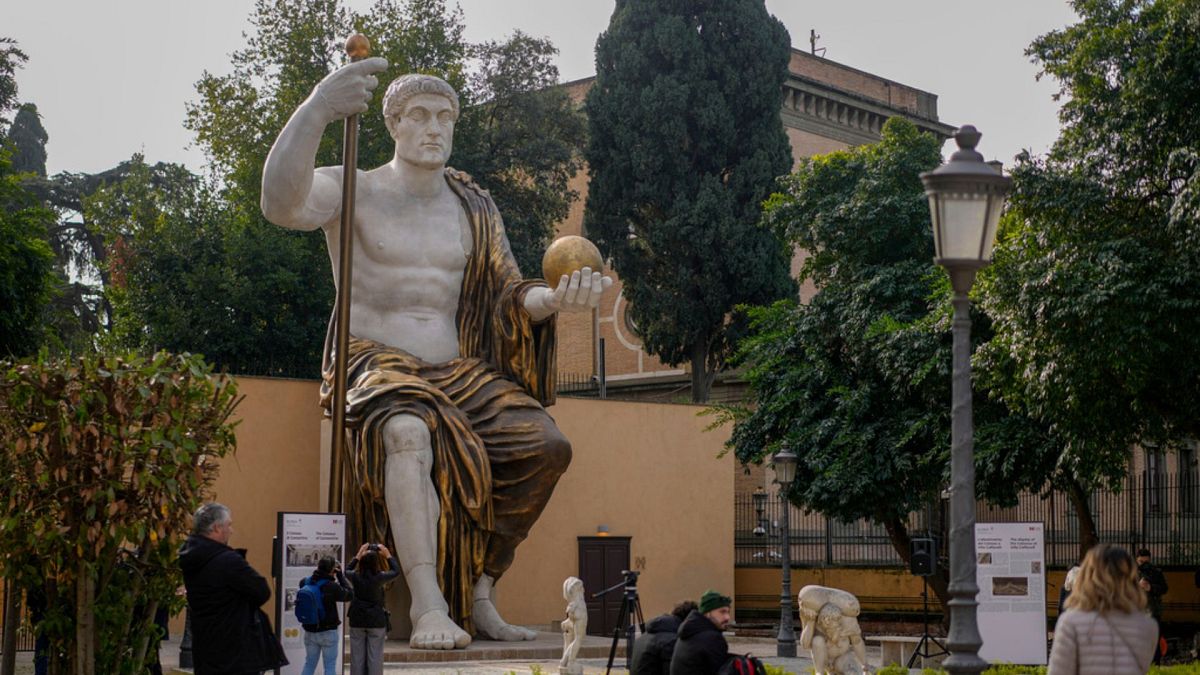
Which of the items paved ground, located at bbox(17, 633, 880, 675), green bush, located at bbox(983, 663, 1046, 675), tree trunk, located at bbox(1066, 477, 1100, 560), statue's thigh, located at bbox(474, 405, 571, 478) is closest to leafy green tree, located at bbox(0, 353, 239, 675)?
paved ground, located at bbox(17, 633, 880, 675)

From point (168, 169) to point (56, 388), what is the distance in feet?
101

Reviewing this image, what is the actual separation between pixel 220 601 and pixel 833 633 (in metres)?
5.03

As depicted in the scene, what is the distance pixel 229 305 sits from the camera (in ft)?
109

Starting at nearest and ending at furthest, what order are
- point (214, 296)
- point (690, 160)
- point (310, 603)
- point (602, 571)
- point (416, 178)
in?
point (310, 603) < point (416, 178) < point (602, 571) < point (214, 296) < point (690, 160)

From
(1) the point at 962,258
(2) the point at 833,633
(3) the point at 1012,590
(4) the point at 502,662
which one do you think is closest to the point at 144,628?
(4) the point at 502,662

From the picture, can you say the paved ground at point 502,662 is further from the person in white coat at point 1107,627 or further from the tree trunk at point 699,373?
the tree trunk at point 699,373

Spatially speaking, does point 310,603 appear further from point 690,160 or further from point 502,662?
point 690,160

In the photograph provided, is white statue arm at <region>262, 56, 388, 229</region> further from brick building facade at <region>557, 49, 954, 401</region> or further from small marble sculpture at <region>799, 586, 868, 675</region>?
brick building facade at <region>557, 49, 954, 401</region>

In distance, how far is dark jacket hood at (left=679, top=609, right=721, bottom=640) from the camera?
8975 mm

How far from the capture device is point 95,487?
9570 millimetres

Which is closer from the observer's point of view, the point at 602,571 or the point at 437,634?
the point at 437,634

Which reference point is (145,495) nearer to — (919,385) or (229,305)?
(919,385)

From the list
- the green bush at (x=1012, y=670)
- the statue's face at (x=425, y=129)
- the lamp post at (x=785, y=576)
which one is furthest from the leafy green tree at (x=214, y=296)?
the green bush at (x=1012, y=670)

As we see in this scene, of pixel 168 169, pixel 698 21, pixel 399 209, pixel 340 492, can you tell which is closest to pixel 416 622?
pixel 340 492
